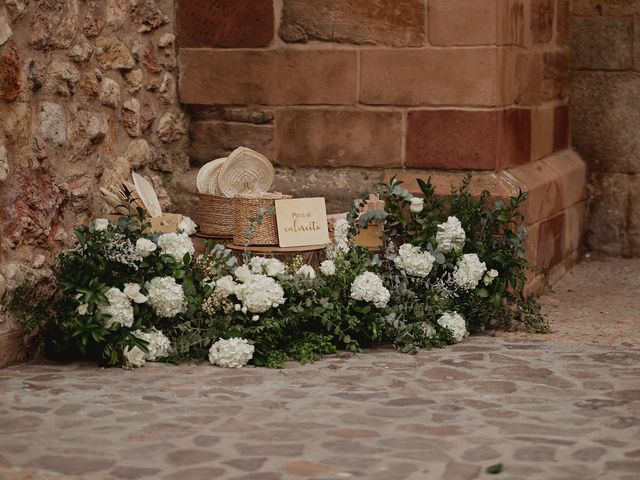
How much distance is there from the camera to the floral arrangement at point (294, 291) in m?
4.62

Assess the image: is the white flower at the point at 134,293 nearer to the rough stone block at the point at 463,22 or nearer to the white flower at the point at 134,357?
the white flower at the point at 134,357

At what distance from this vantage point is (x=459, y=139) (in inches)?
219

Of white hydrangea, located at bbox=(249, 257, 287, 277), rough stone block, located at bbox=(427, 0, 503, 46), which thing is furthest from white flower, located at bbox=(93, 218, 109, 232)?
rough stone block, located at bbox=(427, 0, 503, 46)

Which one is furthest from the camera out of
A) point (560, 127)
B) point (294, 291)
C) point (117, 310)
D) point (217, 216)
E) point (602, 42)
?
point (602, 42)

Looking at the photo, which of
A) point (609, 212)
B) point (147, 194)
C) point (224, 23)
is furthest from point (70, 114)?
point (609, 212)

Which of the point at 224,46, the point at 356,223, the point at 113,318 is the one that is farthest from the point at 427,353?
the point at 224,46

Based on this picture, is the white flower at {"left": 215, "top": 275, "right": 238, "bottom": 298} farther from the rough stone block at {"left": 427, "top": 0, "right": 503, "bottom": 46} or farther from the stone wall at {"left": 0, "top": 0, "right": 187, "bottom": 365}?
the rough stone block at {"left": 427, "top": 0, "right": 503, "bottom": 46}

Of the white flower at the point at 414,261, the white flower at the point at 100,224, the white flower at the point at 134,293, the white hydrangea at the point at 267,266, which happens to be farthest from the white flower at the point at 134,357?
the white flower at the point at 414,261

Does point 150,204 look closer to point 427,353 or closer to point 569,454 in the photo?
point 427,353

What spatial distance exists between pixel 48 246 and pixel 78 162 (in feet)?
1.46

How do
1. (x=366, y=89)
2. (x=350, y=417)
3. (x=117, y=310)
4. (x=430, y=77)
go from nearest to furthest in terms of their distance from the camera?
(x=350, y=417) < (x=117, y=310) < (x=430, y=77) < (x=366, y=89)

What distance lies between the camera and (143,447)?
11.5ft

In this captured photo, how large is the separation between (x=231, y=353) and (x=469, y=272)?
1195 millimetres

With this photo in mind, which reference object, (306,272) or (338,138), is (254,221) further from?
(338,138)
